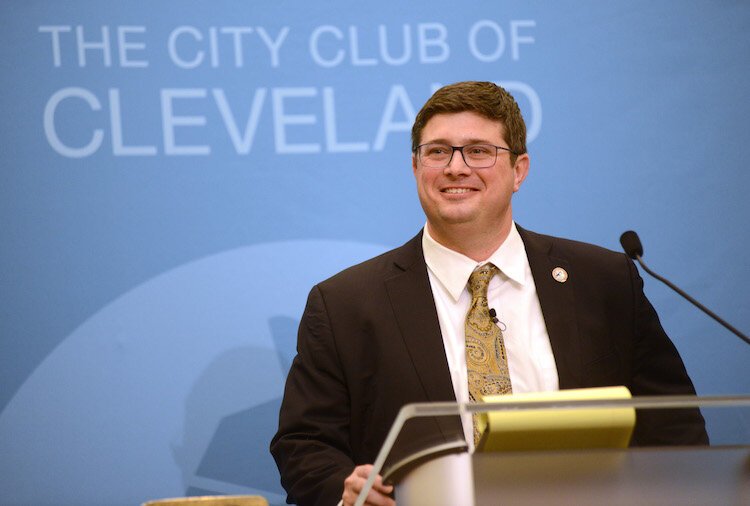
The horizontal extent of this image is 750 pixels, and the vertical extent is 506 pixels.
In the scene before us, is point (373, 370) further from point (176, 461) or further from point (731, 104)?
point (731, 104)

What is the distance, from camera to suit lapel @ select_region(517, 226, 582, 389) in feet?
8.19

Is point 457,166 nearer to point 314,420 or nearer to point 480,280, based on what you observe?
point 480,280

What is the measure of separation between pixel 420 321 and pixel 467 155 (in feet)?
1.53

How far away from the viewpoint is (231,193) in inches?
128

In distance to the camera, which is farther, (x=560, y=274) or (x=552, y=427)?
(x=560, y=274)

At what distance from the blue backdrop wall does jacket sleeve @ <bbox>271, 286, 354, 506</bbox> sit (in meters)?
0.67

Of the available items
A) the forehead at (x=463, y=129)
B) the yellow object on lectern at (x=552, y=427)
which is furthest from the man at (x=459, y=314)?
the yellow object on lectern at (x=552, y=427)

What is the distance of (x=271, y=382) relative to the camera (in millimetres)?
3250

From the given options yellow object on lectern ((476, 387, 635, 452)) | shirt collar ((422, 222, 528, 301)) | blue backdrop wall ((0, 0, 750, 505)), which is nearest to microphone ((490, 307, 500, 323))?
shirt collar ((422, 222, 528, 301))

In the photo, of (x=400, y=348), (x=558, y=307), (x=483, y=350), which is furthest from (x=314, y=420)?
(x=558, y=307)

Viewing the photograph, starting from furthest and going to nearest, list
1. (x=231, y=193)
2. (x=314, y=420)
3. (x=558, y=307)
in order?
(x=231, y=193), (x=558, y=307), (x=314, y=420)

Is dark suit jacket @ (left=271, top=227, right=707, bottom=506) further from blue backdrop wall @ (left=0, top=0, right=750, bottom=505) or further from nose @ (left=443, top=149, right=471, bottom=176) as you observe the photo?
blue backdrop wall @ (left=0, top=0, right=750, bottom=505)

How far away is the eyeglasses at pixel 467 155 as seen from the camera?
8.58 feet

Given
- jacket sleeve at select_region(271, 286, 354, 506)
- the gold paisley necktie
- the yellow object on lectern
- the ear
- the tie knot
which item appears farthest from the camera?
the ear
